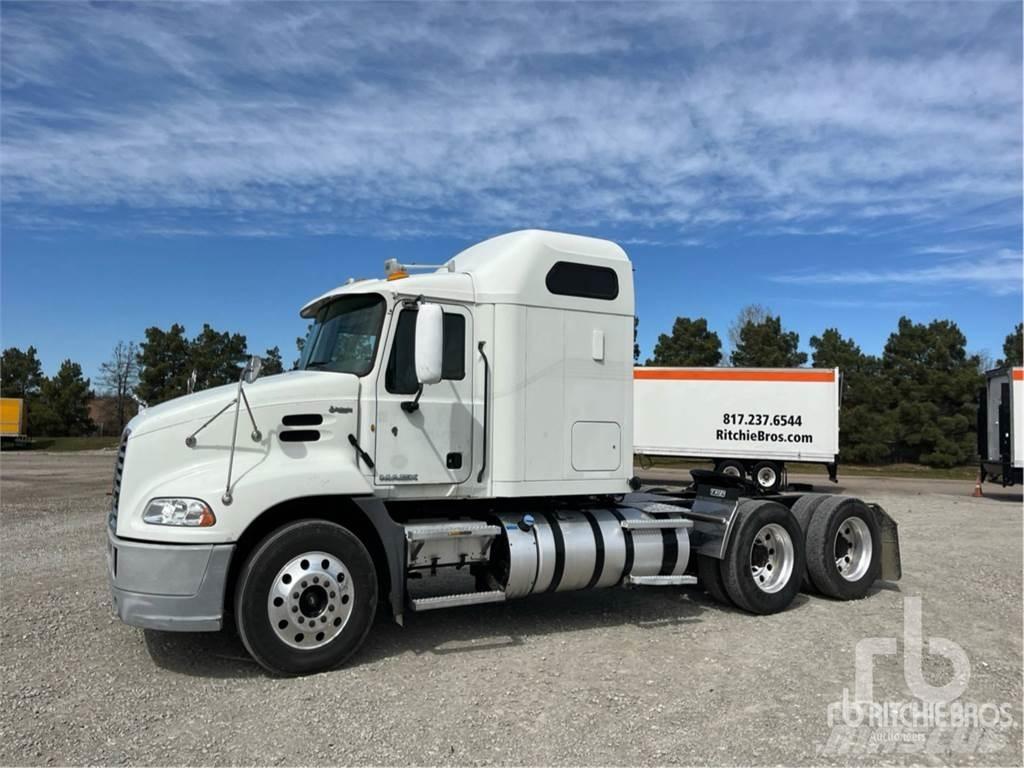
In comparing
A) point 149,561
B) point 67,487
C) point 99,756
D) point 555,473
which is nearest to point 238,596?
point 149,561

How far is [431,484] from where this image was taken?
645cm

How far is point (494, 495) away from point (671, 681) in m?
2.07

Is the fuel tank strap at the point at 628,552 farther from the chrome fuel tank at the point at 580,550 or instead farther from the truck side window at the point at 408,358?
the truck side window at the point at 408,358

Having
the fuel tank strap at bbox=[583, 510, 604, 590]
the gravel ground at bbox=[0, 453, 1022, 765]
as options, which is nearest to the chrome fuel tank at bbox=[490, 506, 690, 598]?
the fuel tank strap at bbox=[583, 510, 604, 590]

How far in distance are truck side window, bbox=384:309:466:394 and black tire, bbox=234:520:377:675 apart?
4.07 feet

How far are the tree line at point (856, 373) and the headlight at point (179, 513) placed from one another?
27.0 meters

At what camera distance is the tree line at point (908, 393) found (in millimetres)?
34781

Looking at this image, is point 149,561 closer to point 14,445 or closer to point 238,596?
point 238,596

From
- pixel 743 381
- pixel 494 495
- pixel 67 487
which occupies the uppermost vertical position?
pixel 743 381

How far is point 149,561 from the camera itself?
5328 mm

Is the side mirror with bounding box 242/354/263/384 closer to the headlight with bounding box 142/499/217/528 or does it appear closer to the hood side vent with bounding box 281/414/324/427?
the hood side vent with bounding box 281/414/324/427

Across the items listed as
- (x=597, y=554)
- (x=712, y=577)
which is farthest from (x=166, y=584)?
(x=712, y=577)

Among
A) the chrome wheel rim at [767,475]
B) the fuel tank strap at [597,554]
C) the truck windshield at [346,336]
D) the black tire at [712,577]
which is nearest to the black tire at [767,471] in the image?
the chrome wheel rim at [767,475]

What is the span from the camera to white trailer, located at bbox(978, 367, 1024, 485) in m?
20.9
